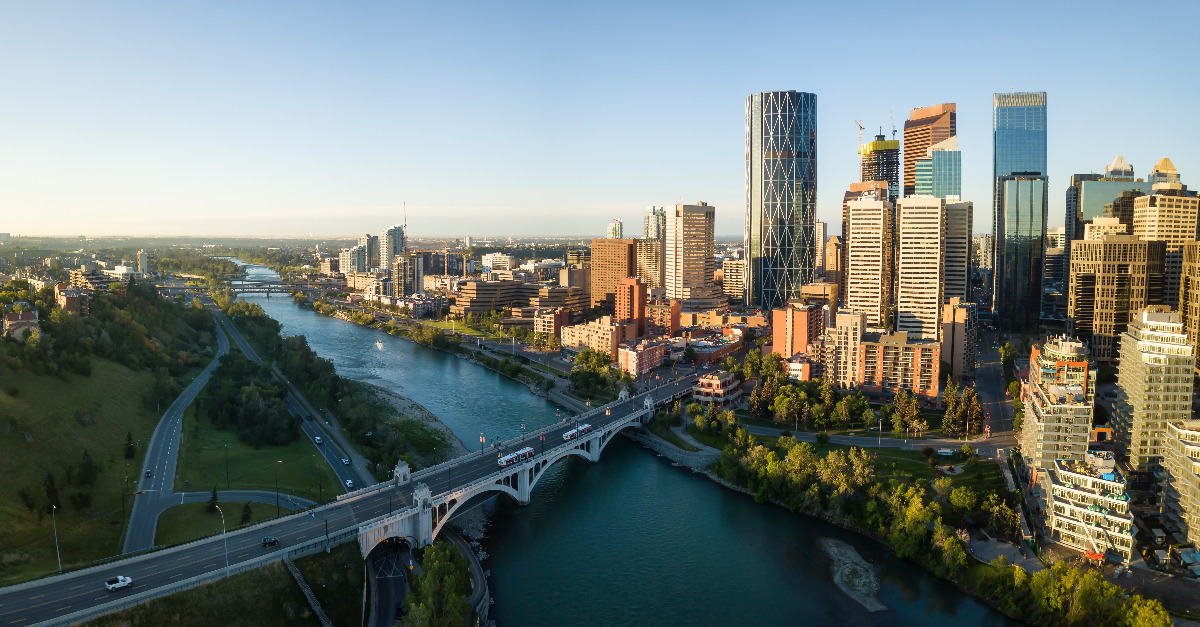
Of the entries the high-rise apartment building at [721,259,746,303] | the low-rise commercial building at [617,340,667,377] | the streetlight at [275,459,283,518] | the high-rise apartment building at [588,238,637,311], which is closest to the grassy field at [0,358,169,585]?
the streetlight at [275,459,283,518]

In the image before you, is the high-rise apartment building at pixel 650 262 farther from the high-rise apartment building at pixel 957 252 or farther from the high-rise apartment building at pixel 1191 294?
A: the high-rise apartment building at pixel 1191 294

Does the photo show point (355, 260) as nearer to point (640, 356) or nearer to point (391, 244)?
point (391, 244)

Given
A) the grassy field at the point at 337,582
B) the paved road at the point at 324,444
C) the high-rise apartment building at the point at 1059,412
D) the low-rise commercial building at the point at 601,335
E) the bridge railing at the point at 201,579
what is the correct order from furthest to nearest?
the low-rise commercial building at the point at 601,335, the paved road at the point at 324,444, the high-rise apartment building at the point at 1059,412, the grassy field at the point at 337,582, the bridge railing at the point at 201,579

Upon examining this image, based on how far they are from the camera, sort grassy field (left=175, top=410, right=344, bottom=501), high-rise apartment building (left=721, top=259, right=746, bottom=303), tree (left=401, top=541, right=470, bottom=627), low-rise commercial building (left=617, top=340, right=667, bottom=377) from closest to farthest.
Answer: tree (left=401, top=541, right=470, bottom=627), grassy field (left=175, top=410, right=344, bottom=501), low-rise commercial building (left=617, top=340, right=667, bottom=377), high-rise apartment building (left=721, top=259, right=746, bottom=303)

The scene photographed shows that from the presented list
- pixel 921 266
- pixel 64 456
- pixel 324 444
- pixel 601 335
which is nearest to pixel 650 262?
pixel 601 335

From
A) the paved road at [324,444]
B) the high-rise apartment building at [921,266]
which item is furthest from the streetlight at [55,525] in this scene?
the high-rise apartment building at [921,266]

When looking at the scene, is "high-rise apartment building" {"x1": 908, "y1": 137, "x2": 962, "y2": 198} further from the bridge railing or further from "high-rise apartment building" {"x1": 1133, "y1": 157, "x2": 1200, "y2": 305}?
the bridge railing

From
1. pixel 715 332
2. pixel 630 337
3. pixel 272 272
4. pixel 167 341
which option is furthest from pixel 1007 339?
pixel 272 272
